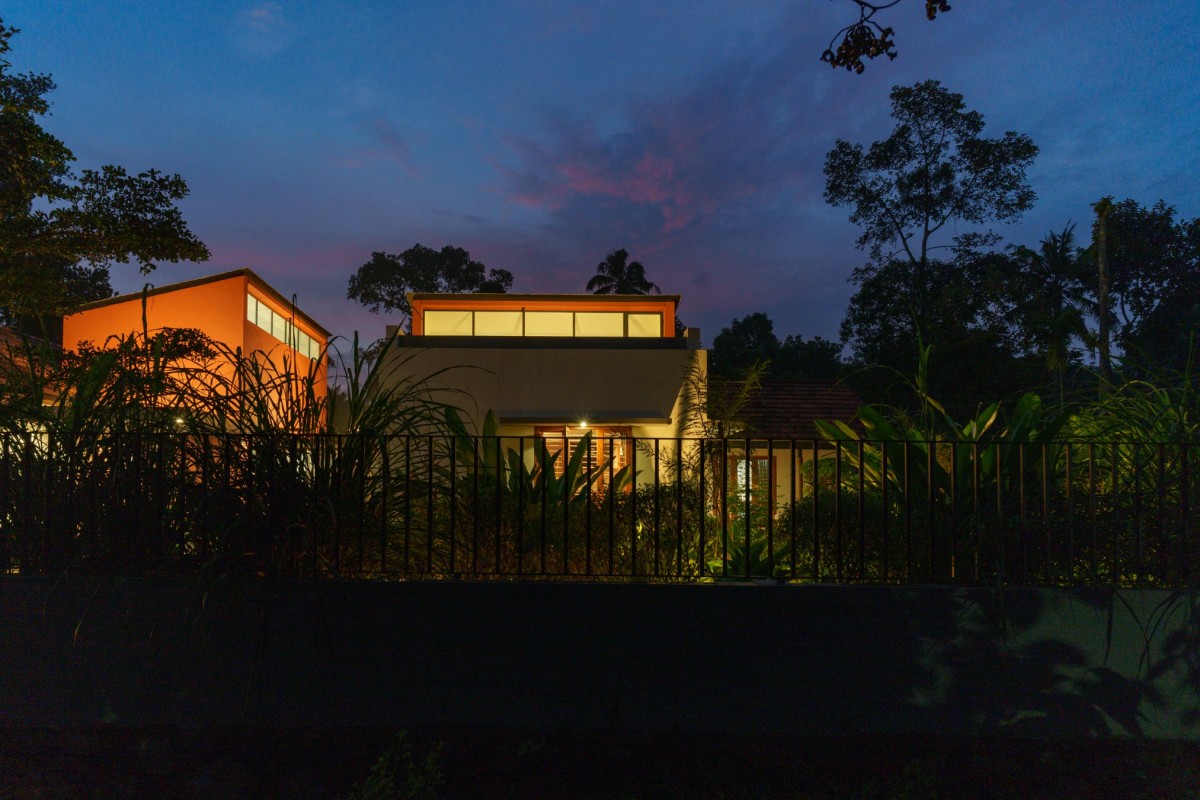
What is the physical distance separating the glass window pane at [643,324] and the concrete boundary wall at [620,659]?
12.4 metres

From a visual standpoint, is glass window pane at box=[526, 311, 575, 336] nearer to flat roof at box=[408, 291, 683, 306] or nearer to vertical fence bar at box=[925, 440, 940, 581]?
flat roof at box=[408, 291, 683, 306]

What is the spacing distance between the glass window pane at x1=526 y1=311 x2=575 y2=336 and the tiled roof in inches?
156

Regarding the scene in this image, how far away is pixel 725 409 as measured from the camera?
11.3 m

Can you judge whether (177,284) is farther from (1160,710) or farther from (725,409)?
(1160,710)

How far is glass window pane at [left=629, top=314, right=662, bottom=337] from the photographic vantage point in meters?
16.0

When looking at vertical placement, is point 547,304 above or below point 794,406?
above

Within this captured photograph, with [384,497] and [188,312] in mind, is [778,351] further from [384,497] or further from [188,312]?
[384,497]

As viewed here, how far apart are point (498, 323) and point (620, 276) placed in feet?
73.7

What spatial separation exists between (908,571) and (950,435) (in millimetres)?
1420

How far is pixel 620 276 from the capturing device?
3794 centimetres

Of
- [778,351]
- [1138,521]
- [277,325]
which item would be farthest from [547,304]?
[778,351]

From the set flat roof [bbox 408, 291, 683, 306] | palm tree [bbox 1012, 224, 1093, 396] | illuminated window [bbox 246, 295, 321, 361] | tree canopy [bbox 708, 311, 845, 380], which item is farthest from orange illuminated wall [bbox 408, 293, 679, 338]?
tree canopy [bbox 708, 311, 845, 380]

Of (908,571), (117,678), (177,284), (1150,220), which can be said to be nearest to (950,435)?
(908,571)

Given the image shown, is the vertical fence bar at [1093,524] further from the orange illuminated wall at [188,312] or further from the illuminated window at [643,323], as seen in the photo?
the orange illuminated wall at [188,312]
